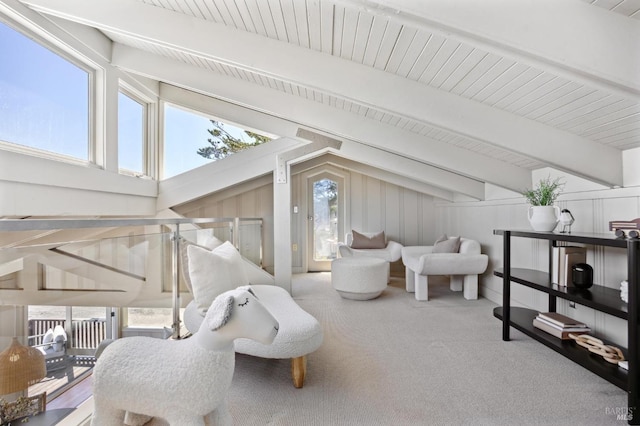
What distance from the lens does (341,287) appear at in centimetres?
359

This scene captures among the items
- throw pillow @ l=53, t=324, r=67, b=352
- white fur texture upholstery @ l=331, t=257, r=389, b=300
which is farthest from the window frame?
white fur texture upholstery @ l=331, t=257, r=389, b=300

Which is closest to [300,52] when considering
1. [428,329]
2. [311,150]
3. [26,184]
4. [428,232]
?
[311,150]

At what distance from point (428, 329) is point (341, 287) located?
1.19m

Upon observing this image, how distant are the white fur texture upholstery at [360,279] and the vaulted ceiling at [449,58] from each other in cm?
164

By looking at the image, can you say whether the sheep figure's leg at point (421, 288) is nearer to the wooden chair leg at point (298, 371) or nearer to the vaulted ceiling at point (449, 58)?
Answer: the vaulted ceiling at point (449, 58)

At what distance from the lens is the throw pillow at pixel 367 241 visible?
4852 mm

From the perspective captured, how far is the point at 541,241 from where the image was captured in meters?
2.80

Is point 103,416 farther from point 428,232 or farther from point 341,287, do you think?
point 428,232

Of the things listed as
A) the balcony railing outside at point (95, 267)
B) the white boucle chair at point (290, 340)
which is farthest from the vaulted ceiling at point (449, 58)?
the white boucle chair at point (290, 340)

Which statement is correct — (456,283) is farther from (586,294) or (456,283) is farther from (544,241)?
(586,294)

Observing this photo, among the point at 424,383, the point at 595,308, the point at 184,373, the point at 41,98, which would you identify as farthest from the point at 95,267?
the point at 595,308

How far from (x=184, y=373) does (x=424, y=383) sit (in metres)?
1.42

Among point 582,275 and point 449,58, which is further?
point 582,275

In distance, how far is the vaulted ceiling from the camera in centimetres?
111
